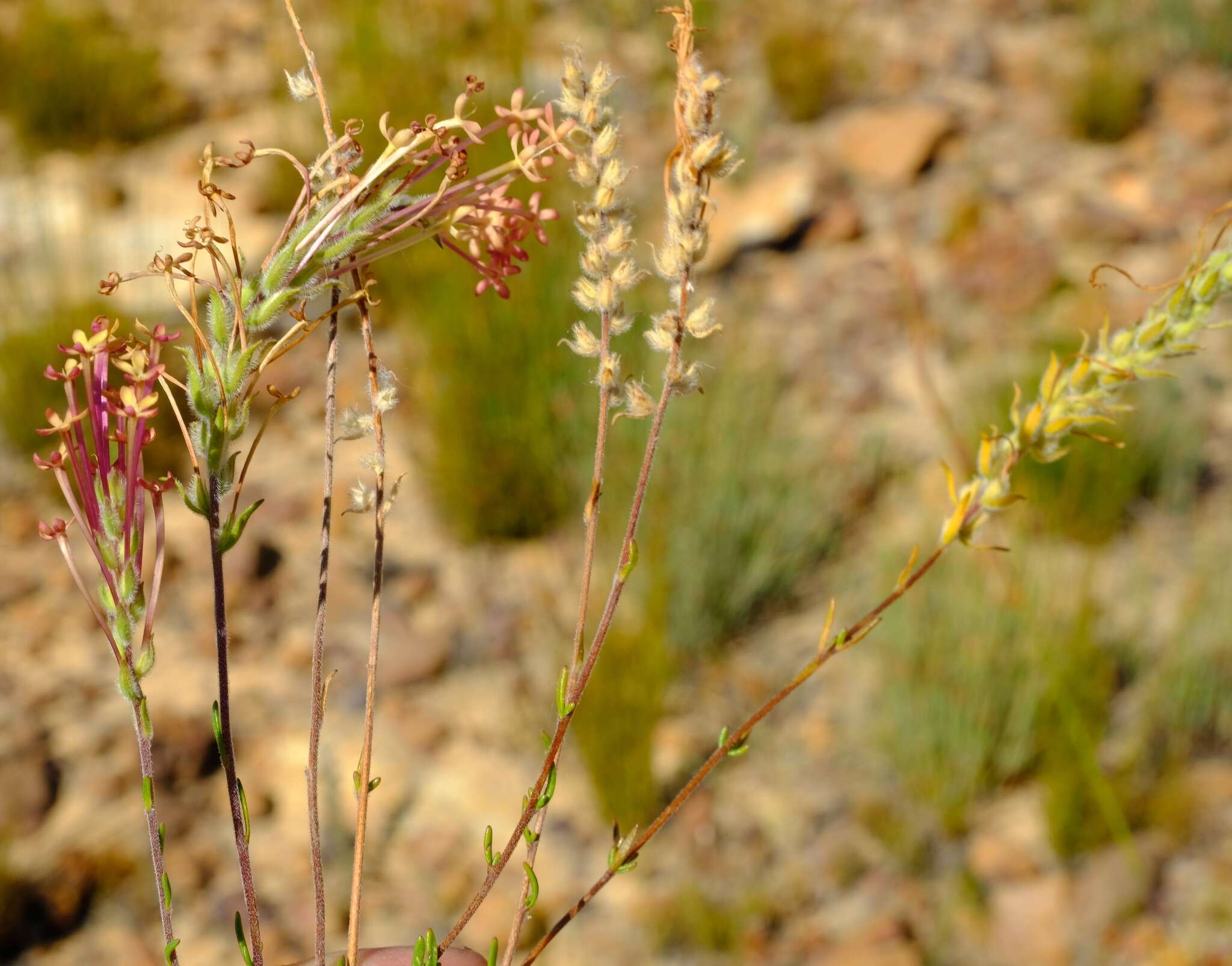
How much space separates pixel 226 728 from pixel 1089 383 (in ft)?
1.34

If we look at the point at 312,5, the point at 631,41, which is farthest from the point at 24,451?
the point at 631,41

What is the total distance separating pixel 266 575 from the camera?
2461 millimetres

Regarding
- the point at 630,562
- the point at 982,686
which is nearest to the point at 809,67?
the point at 982,686

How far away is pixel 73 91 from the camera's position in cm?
366

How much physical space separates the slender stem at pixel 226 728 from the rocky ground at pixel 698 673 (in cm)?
102

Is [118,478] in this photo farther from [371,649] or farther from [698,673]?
[698,673]

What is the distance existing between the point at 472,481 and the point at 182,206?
5.33 ft

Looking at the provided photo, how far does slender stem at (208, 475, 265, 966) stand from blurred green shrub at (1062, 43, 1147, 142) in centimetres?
Answer: 389

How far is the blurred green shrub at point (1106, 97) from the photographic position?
3.62 m

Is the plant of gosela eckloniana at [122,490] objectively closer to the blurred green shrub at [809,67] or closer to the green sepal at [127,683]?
the green sepal at [127,683]

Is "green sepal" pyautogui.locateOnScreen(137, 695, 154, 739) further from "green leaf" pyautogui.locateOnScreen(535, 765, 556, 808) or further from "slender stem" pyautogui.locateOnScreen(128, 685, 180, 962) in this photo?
"green leaf" pyautogui.locateOnScreen(535, 765, 556, 808)

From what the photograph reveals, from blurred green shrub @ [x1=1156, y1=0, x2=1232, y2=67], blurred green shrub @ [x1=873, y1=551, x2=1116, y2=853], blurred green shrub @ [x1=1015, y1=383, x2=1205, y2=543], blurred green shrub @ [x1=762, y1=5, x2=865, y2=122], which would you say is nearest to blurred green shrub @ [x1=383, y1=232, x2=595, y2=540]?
blurred green shrub @ [x1=873, y1=551, x2=1116, y2=853]

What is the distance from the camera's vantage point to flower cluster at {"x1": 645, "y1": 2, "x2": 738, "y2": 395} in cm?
43

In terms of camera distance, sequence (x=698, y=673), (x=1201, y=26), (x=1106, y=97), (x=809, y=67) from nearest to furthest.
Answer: (x=698, y=673), (x=1106, y=97), (x=809, y=67), (x=1201, y=26)
